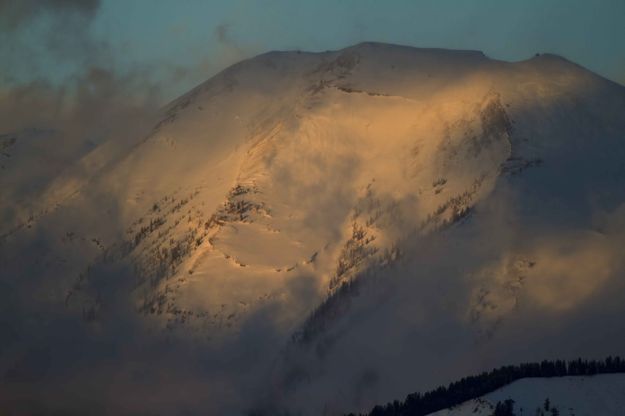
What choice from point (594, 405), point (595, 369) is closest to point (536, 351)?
point (595, 369)

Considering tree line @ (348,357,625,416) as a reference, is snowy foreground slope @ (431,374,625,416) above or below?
below

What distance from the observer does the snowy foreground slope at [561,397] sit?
15638 cm

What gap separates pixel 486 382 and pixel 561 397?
15243mm

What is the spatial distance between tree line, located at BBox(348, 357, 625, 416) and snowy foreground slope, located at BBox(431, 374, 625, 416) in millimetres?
2683

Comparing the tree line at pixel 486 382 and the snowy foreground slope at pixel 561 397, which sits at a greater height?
the tree line at pixel 486 382

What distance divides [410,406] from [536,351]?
2511 centimetres

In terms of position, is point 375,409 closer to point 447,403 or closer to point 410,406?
point 410,406

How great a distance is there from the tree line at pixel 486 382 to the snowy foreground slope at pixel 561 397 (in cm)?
268

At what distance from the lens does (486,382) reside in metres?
172

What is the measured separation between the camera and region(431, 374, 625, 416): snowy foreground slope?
15638 cm

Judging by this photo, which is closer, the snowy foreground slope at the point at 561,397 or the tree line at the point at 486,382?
the snowy foreground slope at the point at 561,397

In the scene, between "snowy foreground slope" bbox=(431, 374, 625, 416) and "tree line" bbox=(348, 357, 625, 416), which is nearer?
"snowy foreground slope" bbox=(431, 374, 625, 416)

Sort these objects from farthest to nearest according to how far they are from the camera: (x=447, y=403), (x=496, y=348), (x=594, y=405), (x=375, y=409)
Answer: (x=496, y=348) → (x=375, y=409) → (x=447, y=403) → (x=594, y=405)

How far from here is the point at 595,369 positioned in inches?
6673
